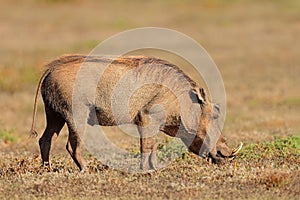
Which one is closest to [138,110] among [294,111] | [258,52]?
[294,111]

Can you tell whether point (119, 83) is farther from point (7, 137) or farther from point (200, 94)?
point (7, 137)

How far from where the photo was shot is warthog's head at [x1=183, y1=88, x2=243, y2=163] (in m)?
8.72

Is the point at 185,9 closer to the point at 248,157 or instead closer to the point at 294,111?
the point at 294,111

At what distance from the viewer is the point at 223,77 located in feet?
64.1

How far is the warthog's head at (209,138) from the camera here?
8719 mm

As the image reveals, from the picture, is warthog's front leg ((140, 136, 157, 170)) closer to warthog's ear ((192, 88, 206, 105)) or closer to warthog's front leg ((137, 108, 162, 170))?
warthog's front leg ((137, 108, 162, 170))

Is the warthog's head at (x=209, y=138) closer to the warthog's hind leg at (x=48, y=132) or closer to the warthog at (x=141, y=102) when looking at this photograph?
the warthog at (x=141, y=102)

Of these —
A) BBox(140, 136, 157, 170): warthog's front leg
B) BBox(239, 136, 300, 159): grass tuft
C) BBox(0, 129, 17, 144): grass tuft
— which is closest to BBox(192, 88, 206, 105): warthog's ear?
BBox(140, 136, 157, 170): warthog's front leg

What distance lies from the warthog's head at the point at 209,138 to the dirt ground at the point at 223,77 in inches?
5.8

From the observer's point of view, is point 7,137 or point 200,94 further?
point 7,137

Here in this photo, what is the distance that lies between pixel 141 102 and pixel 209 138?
A: 0.89 metres

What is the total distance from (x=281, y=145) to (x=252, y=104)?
638 cm

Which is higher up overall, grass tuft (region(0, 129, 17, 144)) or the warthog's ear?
the warthog's ear

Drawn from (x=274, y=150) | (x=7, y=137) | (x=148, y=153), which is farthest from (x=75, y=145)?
(x=7, y=137)
